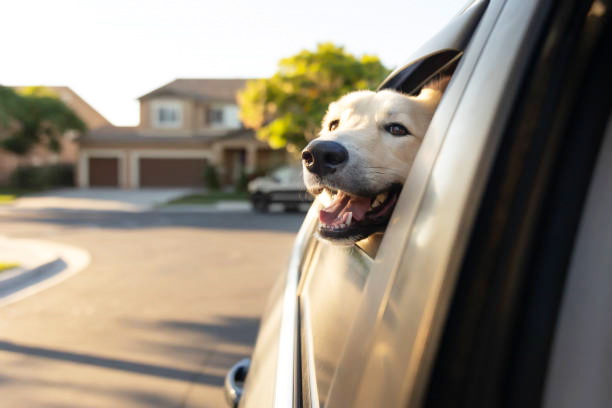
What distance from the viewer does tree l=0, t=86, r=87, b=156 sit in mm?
31781

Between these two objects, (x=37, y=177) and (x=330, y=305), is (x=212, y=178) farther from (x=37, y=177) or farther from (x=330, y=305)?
(x=330, y=305)

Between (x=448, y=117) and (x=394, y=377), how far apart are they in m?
0.46

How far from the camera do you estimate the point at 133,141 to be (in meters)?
37.9

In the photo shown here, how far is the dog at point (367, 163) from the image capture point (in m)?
1.39

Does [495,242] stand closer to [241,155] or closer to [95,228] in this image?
[95,228]

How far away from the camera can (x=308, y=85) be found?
24219 mm

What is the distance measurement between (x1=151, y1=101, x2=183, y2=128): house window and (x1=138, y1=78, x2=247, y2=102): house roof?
783 mm

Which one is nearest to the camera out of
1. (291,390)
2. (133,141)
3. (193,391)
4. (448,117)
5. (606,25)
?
(606,25)

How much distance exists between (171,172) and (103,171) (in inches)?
199

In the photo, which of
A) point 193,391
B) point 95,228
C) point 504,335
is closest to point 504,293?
point 504,335

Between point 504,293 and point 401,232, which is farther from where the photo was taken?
point 401,232

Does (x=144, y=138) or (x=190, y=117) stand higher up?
(x=190, y=117)

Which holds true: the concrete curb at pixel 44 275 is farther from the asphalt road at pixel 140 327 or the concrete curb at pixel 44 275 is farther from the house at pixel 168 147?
the house at pixel 168 147

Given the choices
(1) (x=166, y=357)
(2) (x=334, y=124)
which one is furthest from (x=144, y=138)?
(2) (x=334, y=124)
